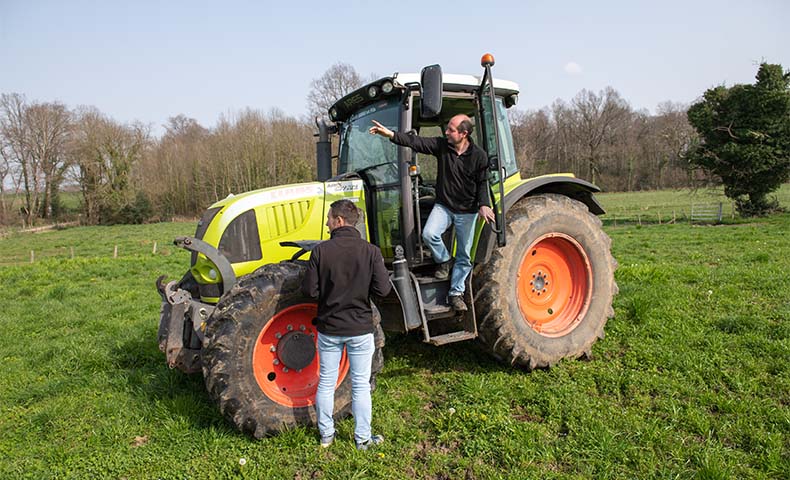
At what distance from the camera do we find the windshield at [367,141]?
4.46 m

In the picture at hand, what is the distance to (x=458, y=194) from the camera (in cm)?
416

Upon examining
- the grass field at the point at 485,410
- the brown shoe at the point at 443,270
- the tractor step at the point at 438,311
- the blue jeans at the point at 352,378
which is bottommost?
the grass field at the point at 485,410

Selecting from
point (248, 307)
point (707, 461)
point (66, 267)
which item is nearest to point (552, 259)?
point (707, 461)

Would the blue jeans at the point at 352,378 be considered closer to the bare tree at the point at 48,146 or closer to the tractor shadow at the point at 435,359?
the tractor shadow at the point at 435,359

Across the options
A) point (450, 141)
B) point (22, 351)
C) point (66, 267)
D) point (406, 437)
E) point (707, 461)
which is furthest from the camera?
point (66, 267)

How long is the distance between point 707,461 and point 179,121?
72.1 metres

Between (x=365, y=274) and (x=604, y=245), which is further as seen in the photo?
(x=604, y=245)

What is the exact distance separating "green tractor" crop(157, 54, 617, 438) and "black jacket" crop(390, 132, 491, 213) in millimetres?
130

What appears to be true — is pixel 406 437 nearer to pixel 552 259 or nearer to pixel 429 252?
pixel 429 252

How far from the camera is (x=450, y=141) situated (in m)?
4.11

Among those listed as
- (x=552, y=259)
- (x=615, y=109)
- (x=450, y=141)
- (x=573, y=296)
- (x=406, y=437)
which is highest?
(x=615, y=109)

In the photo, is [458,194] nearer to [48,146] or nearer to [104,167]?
[104,167]

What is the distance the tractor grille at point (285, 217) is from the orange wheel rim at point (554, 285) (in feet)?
6.69

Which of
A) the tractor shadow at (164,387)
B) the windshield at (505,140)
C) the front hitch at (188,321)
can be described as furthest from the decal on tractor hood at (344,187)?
the tractor shadow at (164,387)
